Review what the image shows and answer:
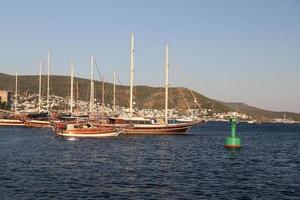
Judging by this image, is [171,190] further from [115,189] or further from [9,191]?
[9,191]

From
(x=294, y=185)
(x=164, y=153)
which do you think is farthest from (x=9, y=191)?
(x=164, y=153)

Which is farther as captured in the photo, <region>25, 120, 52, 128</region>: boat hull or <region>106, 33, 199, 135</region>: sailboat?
<region>25, 120, 52, 128</region>: boat hull

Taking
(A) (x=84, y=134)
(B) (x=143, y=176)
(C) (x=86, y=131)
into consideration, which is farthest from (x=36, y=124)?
(B) (x=143, y=176)

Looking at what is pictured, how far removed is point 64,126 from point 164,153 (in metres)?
58.8

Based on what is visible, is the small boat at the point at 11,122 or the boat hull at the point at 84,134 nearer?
the boat hull at the point at 84,134

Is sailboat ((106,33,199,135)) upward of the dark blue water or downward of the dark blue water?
upward

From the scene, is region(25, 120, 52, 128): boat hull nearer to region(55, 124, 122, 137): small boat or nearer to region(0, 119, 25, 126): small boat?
region(0, 119, 25, 126): small boat

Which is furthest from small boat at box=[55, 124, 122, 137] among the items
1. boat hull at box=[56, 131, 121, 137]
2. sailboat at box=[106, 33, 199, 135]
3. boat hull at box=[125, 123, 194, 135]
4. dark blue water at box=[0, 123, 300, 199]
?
dark blue water at box=[0, 123, 300, 199]

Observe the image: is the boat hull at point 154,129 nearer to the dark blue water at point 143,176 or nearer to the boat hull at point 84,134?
the boat hull at point 84,134

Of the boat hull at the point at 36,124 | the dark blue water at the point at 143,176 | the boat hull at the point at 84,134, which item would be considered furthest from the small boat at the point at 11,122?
the dark blue water at the point at 143,176

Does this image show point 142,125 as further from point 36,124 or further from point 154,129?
point 36,124

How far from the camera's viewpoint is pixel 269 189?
3934 cm

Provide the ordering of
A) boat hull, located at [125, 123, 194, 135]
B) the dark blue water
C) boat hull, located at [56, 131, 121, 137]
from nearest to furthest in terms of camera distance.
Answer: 1. the dark blue water
2. boat hull, located at [56, 131, 121, 137]
3. boat hull, located at [125, 123, 194, 135]

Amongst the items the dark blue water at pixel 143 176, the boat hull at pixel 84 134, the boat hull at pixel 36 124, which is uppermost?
the boat hull at pixel 36 124
